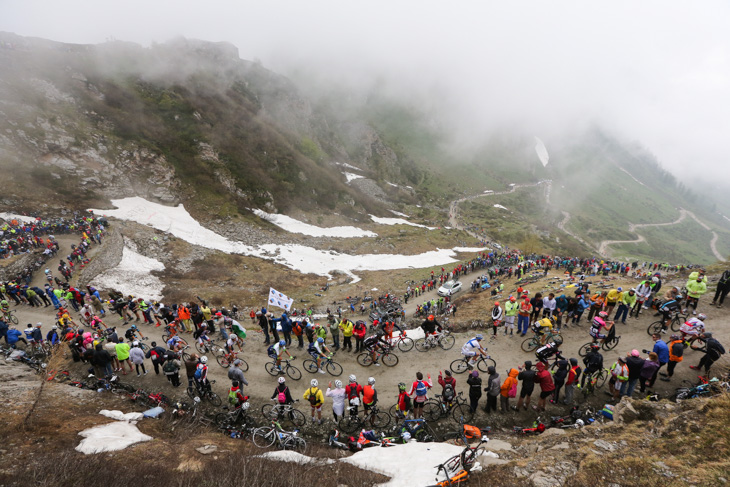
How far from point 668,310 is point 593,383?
8.59 meters

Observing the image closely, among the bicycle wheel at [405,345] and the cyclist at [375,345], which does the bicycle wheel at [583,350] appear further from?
the cyclist at [375,345]

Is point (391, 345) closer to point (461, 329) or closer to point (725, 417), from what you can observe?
point (461, 329)

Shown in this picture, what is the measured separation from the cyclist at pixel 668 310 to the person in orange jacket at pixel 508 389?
39.6 feet

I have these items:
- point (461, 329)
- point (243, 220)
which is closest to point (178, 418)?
point (461, 329)

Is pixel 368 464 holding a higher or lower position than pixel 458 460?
lower

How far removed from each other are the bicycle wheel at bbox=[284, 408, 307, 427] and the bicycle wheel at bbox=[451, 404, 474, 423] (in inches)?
261

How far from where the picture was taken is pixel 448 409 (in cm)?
1357

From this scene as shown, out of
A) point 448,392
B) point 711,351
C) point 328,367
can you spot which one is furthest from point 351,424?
point 711,351

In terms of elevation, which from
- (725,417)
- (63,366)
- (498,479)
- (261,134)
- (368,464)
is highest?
(261,134)

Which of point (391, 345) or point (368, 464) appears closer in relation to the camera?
point (368, 464)

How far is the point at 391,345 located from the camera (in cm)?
1811

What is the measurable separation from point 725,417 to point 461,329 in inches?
542

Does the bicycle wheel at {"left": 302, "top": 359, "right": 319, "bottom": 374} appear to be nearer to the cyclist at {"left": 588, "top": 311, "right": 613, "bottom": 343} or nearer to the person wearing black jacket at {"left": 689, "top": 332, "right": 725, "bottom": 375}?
the cyclist at {"left": 588, "top": 311, "right": 613, "bottom": 343}

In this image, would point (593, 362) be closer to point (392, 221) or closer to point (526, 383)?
point (526, 383)
